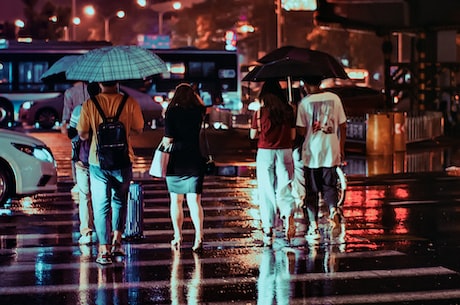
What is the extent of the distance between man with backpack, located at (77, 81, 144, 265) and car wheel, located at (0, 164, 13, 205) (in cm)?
384

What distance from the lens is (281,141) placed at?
31.1 ft

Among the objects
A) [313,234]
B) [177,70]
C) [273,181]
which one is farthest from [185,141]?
[177,70]

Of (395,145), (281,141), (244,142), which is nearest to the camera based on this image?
(281,141)

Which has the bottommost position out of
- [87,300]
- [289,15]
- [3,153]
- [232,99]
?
[87,300]

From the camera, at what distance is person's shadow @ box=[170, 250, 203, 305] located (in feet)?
23.4

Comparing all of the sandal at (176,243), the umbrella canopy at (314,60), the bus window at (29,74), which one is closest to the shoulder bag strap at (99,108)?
the sandal at (176,243)

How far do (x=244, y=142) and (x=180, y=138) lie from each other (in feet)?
60.5

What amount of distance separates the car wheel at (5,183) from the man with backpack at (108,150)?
3838 millimetres

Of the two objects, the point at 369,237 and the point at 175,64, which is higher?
the point at 175,64

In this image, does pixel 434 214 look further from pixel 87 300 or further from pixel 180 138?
pixel 87 300

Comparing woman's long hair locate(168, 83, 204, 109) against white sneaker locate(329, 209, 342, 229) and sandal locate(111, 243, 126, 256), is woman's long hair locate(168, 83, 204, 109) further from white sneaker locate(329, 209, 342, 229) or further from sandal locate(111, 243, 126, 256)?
white sneaker locate(329, 209, 342, 229)

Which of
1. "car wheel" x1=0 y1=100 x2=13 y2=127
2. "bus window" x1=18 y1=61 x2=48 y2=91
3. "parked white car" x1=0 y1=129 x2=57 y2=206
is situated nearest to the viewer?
"parked white car" x1=0 y1=129 x2=57 y2=206

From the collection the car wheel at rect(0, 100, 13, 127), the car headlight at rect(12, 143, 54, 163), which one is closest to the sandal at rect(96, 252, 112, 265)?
the car headlight at rect(12, 143, 54, 163)

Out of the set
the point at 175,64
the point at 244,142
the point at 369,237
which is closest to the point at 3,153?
the point at 369,237
